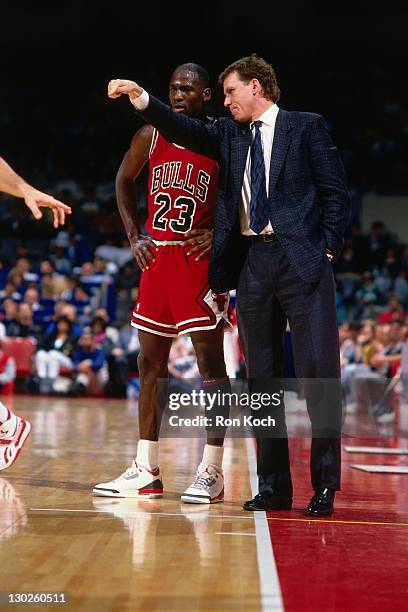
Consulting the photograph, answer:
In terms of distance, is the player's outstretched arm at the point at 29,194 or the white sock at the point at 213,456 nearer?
the player's outstretched arm at the point at 29,194

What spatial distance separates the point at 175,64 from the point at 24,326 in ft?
23.1

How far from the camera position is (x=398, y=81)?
1919cm

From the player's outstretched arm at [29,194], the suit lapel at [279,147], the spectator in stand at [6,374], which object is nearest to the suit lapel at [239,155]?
the suit lapel at [279,147]

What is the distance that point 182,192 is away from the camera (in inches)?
193

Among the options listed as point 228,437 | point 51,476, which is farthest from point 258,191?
point 228,437

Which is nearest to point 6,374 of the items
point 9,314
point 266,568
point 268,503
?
point 9,314

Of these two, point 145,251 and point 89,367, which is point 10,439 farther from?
point 89,367

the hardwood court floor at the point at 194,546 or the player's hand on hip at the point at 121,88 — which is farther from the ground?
the player's hand on hip at the point at 121,88

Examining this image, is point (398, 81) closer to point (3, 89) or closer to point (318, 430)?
point (3, 89)

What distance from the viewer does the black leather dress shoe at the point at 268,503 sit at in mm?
4480

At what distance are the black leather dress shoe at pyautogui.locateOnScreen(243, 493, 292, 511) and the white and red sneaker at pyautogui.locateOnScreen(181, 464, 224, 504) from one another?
0.23 metres

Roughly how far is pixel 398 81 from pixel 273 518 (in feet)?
53.0

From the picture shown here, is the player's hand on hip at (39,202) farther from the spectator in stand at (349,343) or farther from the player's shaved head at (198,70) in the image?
the spectator in stand at (349,343)

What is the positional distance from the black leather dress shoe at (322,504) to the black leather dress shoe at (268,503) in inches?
5.7
